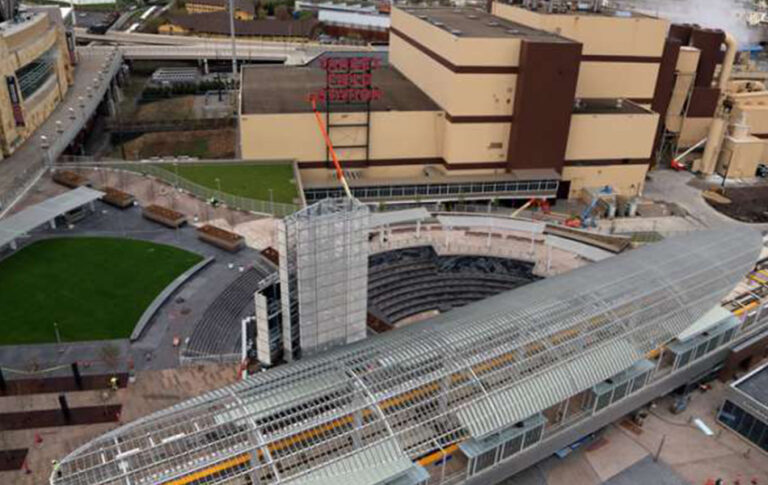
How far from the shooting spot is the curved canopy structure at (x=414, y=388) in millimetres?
21609

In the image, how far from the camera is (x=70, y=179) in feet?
162

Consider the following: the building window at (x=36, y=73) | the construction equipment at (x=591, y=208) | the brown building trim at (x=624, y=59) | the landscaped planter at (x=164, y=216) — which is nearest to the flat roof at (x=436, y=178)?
the construction equipment at (x=591, y=208)

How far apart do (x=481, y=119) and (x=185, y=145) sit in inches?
1591

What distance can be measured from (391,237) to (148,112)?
60.2 metres

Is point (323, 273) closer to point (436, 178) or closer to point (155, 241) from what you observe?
point (155, 241)

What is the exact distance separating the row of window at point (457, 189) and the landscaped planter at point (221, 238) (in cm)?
1641

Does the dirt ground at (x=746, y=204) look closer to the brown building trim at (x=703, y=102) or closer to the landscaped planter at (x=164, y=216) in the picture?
the brown building trim at (x=703, y=102)

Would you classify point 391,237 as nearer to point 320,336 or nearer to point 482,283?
point 482,283

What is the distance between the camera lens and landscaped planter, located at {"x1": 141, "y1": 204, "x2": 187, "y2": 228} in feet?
147

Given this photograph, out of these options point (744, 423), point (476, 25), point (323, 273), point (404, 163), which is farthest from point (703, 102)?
point (323, 273)

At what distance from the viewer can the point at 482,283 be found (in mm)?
45469

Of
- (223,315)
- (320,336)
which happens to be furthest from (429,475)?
(223,315)

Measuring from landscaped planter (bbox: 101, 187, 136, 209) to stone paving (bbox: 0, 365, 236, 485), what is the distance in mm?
20286

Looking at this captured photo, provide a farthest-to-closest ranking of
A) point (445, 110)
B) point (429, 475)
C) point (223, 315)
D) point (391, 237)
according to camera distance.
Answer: point (445, 110), point (391, 237), point (223, 315), point (429, 475)
